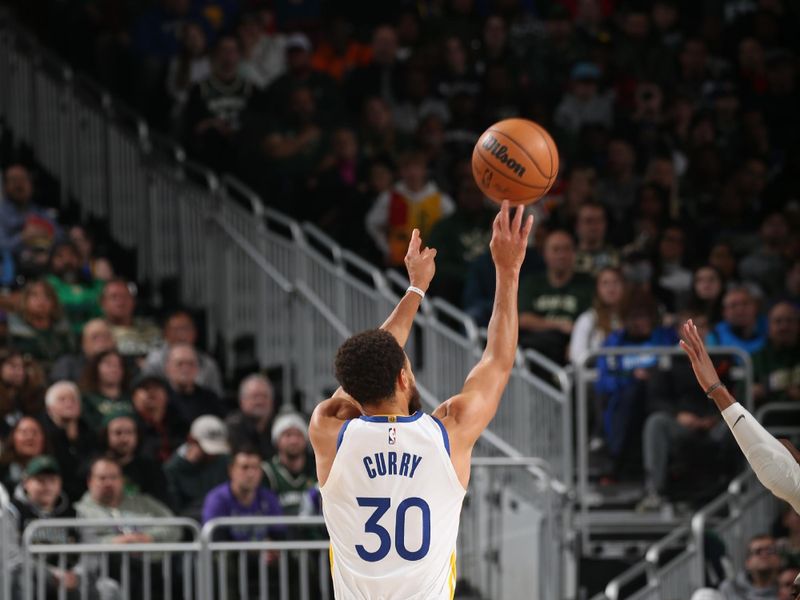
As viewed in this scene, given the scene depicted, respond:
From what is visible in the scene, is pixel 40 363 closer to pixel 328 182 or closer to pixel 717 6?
pixel 328 182

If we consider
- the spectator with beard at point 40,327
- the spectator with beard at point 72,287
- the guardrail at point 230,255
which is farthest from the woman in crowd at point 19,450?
the guardrail at point 230,255

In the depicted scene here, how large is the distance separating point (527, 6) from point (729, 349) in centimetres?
843

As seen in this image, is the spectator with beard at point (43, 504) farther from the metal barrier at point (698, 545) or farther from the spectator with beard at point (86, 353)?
the metal barrier at point (698, 545)

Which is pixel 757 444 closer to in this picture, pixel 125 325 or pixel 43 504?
pixel 43 504

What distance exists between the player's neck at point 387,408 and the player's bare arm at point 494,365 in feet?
0.54

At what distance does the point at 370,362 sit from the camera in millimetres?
6984

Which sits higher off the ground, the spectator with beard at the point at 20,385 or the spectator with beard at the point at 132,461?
the spectator with beard at the point at 20,385

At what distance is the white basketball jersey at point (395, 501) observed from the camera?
7082 mm

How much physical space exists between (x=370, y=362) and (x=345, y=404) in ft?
1.44

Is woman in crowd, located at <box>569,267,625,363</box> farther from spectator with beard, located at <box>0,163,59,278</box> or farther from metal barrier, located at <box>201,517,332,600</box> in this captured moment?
spectator with beard, located at <box>0,163,59,278</box>

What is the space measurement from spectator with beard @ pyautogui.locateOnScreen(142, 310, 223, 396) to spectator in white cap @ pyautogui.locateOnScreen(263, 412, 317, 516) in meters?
1.73

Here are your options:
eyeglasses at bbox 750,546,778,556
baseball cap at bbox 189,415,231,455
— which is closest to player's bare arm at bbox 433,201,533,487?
eyeglasses at bbox 750,546,778,556

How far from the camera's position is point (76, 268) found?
598 inches

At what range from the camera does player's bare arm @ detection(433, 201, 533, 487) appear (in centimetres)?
717
